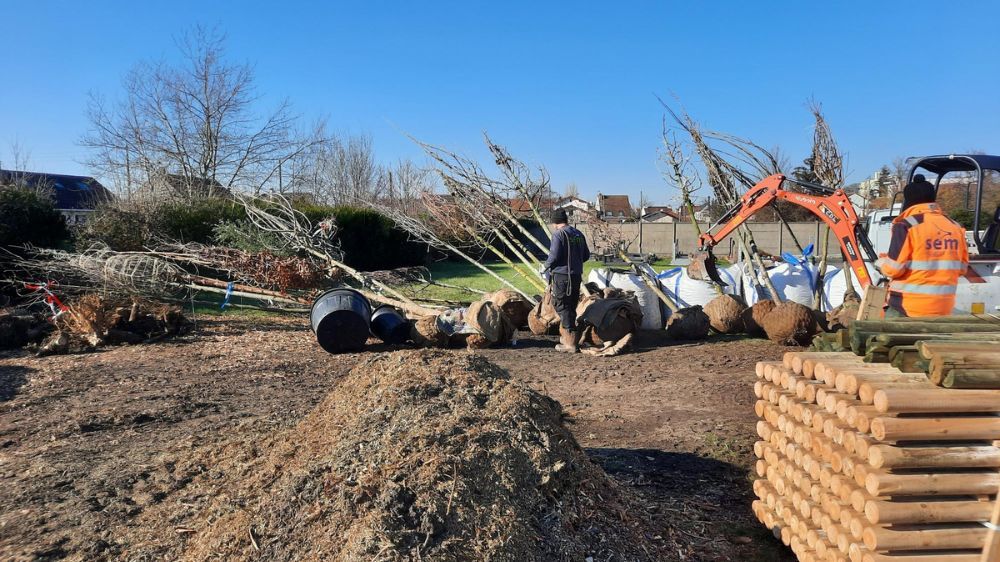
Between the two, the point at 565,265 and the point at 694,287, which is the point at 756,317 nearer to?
the point at 694,287

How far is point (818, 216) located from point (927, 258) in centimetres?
463

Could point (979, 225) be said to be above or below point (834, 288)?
above

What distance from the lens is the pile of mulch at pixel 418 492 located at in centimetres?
292

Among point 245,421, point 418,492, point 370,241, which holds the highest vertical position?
point 370,241

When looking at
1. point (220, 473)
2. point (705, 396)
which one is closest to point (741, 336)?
point (705, 396)

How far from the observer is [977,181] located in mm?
8109

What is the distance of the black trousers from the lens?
29.9 feet

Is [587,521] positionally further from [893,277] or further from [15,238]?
[15,238]

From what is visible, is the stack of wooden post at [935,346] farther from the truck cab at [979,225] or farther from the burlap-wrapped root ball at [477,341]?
the burlap-wrapped root ball at [477,341]

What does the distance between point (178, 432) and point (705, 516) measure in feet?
14.4

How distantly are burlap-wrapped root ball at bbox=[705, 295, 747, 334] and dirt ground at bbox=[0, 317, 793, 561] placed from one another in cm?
32

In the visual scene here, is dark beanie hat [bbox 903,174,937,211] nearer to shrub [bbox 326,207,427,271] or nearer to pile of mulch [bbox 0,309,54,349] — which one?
pile of mulch [bbox 0,309,54,349]

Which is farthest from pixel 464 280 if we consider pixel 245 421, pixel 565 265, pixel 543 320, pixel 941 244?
pixel 941 244

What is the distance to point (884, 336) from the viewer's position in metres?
3.11
